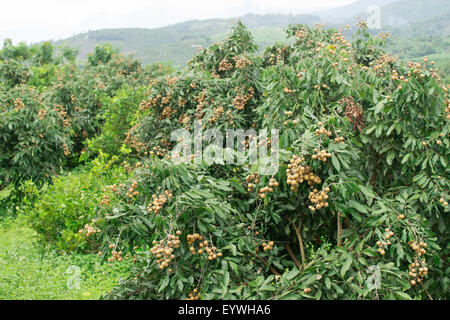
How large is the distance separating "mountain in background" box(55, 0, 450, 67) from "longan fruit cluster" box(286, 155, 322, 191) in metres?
17.2

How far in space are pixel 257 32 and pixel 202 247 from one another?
35137 mm

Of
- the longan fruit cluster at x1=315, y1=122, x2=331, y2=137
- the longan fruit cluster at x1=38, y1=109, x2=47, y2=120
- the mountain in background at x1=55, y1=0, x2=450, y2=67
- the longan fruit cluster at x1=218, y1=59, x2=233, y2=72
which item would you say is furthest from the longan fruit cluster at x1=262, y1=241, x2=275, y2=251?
the mountain in background at x1=55, y1=0, x2=450, y2=67

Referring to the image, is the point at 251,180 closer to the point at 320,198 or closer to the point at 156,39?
the point at 320,198

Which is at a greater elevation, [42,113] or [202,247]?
[42,113]

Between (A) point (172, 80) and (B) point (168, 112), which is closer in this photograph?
(A) point (172, 80)

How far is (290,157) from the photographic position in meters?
2.15

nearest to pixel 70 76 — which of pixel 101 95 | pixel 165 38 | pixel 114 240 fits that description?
pixel 101 95

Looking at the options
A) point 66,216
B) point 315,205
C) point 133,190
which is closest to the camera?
point 315,205

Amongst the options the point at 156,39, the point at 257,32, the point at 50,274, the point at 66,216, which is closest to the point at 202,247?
the point at 50,274

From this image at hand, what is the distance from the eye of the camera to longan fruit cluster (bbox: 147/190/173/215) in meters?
2.06

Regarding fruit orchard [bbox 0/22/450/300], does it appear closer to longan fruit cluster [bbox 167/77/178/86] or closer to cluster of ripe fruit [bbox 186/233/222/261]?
cluster of ripe fruit [bbox 186/233/222/261]

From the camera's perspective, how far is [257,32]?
1385 inches
